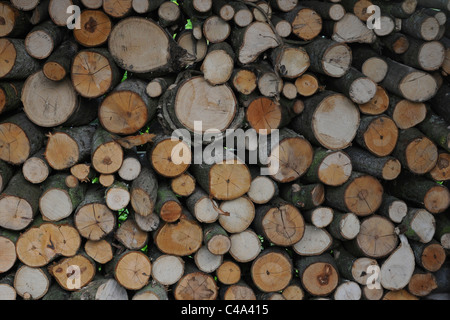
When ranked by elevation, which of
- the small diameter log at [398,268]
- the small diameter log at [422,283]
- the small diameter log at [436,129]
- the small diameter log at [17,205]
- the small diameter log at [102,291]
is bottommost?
the small diameter log at [422,283]

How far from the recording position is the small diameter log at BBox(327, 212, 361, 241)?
9.52 feet

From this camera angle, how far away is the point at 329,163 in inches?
113

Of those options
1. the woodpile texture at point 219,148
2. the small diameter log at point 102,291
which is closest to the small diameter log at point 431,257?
the woodpile texture at point 219,148

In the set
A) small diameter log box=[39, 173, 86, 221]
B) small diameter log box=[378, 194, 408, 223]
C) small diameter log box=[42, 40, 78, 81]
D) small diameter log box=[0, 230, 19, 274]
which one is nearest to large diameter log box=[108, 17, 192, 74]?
small diameter log box=[42, 40, 78, 81]

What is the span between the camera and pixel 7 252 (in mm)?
2787

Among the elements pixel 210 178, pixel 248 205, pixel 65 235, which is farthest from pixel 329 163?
pixel 65 235

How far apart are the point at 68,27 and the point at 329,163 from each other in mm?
1870

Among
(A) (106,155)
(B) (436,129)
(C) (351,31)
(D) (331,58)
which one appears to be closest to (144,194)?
(A) (106,155)

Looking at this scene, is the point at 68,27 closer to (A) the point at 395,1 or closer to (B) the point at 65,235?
(B) the point at 65,235

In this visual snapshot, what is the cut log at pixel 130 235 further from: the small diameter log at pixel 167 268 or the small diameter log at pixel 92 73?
the small diameter log at pixel 92 73

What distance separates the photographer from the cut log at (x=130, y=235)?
2.82 m

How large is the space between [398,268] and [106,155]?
7.06 ft

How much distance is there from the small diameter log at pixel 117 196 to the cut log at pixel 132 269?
0.35 meters

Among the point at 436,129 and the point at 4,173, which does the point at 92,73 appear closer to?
the point at 4,173
